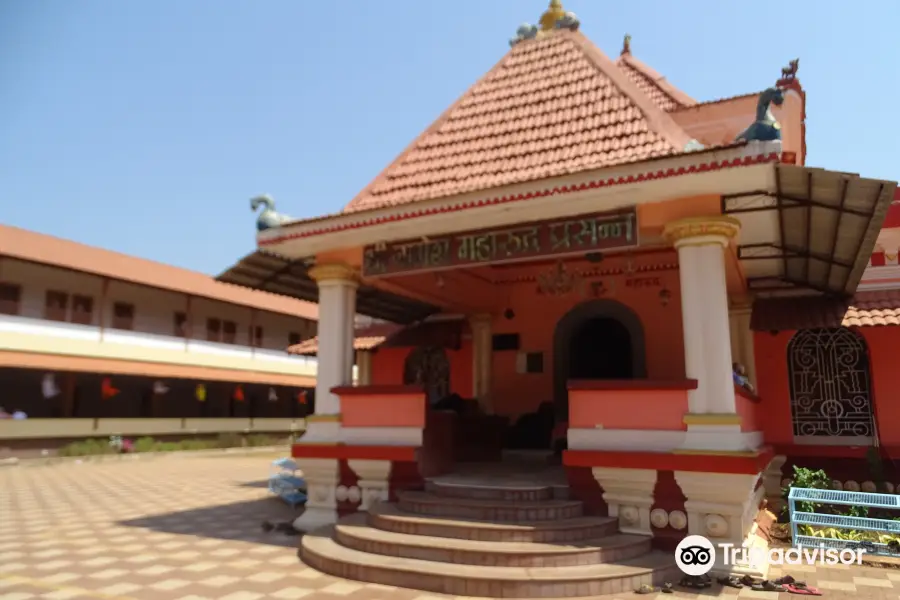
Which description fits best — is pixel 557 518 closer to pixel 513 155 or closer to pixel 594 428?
pixel 594 428

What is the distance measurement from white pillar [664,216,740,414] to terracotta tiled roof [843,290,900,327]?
3.55m

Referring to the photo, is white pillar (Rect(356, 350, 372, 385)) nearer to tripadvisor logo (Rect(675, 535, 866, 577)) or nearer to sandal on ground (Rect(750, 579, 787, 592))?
tripadvisor logo (Rect(675, 535, 866, 577))

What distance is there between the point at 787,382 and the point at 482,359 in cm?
467

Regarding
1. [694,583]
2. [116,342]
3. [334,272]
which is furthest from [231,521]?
[116,342]

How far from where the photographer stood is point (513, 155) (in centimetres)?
745

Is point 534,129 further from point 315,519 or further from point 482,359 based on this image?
point 315,519

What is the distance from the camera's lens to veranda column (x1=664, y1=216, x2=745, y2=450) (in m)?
5.84

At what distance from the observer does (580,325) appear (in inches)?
399

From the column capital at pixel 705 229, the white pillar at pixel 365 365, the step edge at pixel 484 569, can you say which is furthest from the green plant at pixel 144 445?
the column capital at pixel 705 229

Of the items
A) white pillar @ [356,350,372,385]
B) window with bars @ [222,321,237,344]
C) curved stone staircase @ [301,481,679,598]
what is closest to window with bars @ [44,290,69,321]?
window with bars @ [222,321,237,344]

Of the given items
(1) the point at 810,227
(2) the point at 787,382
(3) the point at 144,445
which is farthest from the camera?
(3) the point at 144,445

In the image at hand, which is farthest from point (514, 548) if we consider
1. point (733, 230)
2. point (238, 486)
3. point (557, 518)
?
point (238, 486)

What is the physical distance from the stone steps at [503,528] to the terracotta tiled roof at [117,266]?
1177cm

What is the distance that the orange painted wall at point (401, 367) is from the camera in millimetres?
11516
